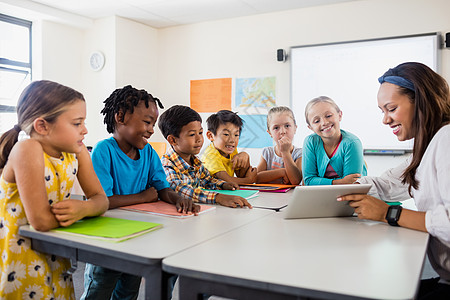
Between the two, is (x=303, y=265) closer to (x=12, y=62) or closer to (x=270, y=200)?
A: (x=270, y=200)

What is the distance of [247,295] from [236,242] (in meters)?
0.25

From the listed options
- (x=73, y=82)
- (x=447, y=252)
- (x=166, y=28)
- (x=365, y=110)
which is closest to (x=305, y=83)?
(x=365, y=110)

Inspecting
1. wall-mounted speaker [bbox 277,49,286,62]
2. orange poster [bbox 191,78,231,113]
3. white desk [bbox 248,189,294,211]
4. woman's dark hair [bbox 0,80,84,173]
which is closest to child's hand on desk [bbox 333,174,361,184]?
white desk [bbox 248,189,294,211]

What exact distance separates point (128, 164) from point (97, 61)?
3.58 m

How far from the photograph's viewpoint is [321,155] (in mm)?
2230

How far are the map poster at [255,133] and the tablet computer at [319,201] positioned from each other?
3.11 metres

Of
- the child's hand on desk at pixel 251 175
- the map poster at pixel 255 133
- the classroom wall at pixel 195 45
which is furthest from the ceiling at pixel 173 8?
the child's hand on desk at pixel 251 175

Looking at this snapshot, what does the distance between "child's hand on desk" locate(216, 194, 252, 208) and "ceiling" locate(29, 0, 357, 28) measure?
306cm

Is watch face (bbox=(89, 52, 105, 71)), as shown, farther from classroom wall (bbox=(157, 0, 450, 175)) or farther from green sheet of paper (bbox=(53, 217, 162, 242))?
green sheet of paper (bbox=(53, 217, 162, 242))

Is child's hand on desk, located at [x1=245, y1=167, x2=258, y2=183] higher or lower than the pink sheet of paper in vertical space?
higher

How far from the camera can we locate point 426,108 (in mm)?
1262

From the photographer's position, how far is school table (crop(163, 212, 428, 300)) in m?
0.76

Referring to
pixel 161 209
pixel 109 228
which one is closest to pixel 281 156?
pixel 161 209

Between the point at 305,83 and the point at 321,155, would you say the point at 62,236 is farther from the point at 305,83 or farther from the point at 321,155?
the point at 305,83
